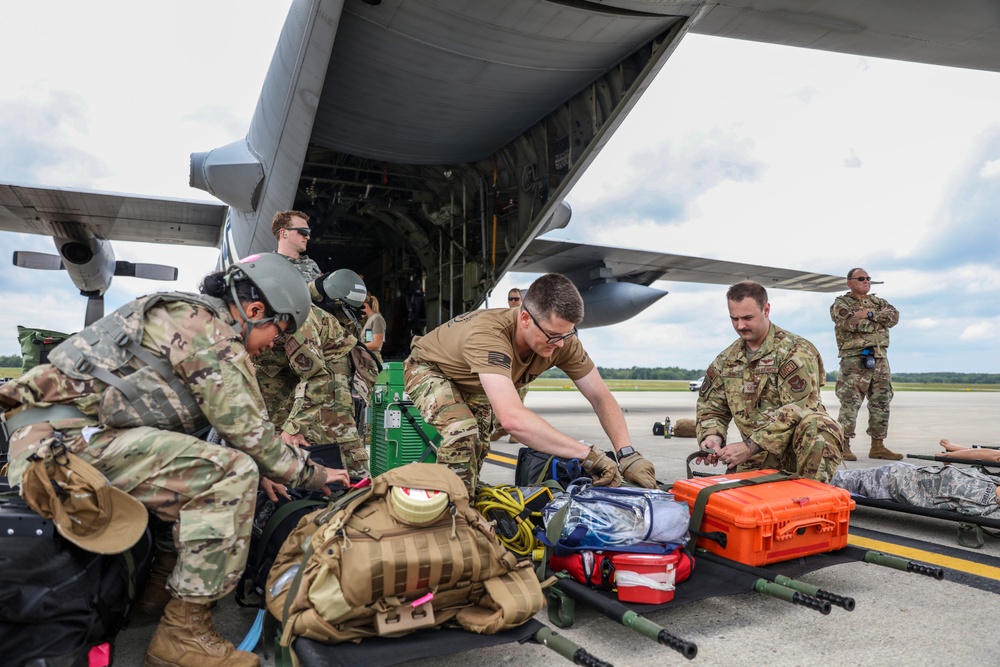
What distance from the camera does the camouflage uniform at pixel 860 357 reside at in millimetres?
6852

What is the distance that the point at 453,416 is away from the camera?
310 cm

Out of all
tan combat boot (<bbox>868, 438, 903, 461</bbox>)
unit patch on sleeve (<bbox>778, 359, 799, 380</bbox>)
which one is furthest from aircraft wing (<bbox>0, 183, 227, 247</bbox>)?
tan combat boot (<bbox>868, 438, 903, 461</bbox>)

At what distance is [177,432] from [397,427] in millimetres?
2767

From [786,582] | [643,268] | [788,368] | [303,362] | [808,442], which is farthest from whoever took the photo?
[643,268]

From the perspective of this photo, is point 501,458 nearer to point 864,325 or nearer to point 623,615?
point 864,325

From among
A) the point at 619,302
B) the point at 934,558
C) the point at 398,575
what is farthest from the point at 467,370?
the point at 619,302

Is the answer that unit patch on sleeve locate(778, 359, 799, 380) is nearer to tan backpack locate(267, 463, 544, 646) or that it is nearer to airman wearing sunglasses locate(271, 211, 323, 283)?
tan backpack locate(267, 463, 544, 646)

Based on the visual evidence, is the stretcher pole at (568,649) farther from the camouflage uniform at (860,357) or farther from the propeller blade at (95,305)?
the propeller blade at (95,305)

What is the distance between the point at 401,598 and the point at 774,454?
263 cm

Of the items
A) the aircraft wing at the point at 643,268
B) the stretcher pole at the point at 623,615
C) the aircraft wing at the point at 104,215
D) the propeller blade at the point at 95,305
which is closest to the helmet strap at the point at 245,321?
the stretcher pole at the point at 623,615

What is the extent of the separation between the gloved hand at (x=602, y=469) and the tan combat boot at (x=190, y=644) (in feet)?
4.66

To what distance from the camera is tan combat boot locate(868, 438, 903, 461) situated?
6238 mm

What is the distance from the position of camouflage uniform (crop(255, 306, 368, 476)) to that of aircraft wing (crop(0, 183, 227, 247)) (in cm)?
849

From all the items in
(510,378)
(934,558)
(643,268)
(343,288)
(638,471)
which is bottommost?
(934,558)
